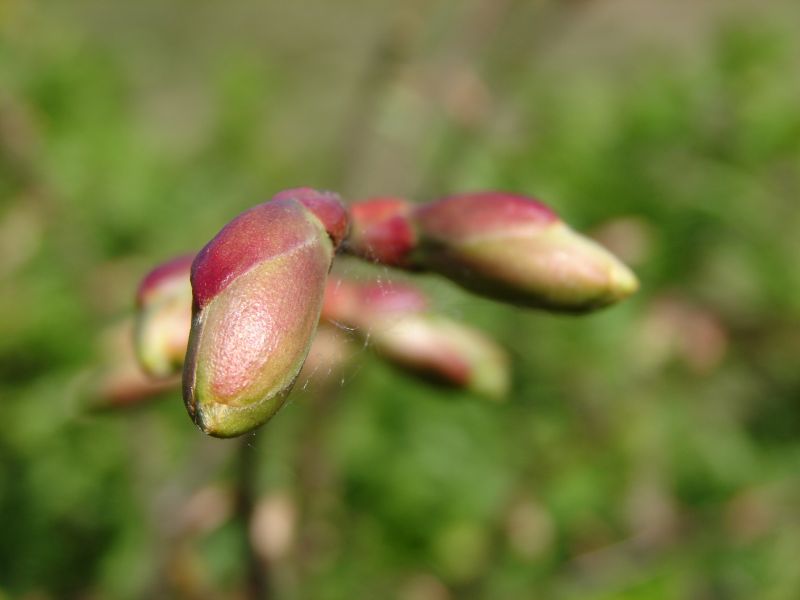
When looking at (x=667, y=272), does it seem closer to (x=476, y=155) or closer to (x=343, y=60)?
(x=476, y=155)

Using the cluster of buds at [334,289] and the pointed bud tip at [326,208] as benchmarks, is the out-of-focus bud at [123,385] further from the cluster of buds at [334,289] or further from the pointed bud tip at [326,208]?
the pointed bud tip at [326,208]

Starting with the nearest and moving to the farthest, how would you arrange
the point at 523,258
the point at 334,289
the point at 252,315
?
1. the point at 252,315
2. the point at 523,258
3. the point at 334,289

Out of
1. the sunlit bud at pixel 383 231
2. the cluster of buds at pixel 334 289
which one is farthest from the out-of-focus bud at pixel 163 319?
the sunlit bud at pixel 383 231

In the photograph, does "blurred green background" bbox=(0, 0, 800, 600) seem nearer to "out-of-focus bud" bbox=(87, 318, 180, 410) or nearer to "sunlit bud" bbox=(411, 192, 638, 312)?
"out-of-focus bud" bbox=(87, 318, 180, 410)

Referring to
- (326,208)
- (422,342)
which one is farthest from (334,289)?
(326,208)

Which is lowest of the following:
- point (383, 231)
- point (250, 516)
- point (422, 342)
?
point (250, 516)

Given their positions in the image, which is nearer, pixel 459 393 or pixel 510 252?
pixel 510 252

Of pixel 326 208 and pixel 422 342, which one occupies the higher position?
pixel 326 208

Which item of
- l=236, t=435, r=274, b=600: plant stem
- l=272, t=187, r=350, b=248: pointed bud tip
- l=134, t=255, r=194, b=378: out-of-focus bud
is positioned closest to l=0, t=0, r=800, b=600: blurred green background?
l=236, t=435, r=274, b=600: plant stem

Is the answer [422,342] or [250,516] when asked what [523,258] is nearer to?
[422,342]
